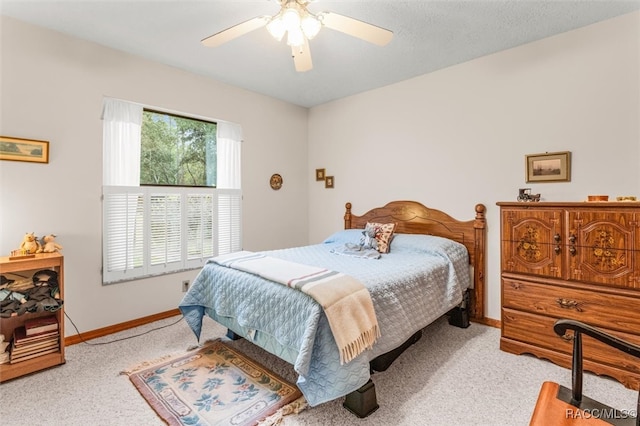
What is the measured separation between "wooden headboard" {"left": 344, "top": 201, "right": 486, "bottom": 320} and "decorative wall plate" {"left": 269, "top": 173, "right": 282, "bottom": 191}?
1204 millimetres

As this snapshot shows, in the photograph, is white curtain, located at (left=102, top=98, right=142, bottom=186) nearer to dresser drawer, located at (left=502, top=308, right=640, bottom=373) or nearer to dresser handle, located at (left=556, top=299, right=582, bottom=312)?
dresser drawer, located at (left=502, top=308, right=640, bottom=373)

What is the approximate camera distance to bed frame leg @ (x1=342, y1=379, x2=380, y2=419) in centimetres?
176

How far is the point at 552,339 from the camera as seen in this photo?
7.54 feet

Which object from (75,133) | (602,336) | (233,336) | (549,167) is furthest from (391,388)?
(75,133)

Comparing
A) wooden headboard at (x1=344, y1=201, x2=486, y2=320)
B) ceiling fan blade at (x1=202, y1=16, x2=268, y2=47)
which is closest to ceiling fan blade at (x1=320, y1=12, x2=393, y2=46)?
ceiling fan blade at (x1=202, y1=16, x2=268, y2=47)

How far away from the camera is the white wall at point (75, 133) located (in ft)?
7.95

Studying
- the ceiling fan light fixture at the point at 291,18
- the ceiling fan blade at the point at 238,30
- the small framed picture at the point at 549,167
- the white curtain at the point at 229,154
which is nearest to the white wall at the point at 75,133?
the white curtain at the point at 229,154

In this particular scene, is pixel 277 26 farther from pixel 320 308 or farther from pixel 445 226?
pixel 445 226

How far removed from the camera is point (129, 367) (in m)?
2.27

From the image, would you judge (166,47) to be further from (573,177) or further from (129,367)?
(573,177)

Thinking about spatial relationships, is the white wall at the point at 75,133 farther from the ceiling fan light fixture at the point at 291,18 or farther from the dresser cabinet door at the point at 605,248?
the dresser cabinet door at the point at 605,248

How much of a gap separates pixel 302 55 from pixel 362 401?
2.21m

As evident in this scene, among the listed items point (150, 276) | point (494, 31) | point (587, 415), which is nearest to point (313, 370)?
point (587, 415)

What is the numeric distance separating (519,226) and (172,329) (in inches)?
126
